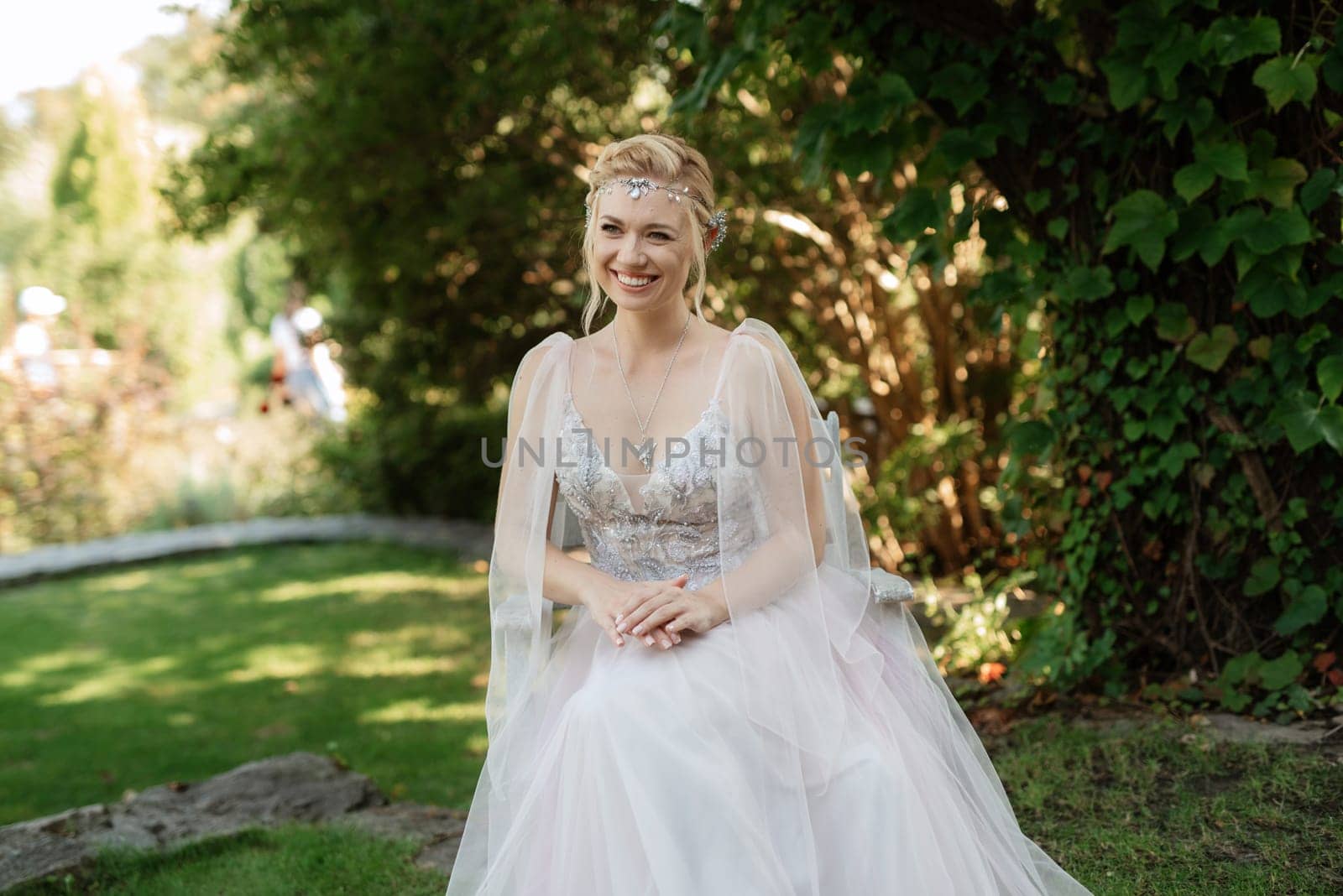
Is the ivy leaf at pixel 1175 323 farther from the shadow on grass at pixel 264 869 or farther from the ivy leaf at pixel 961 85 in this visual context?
the shadow on grass at pixel 264 869

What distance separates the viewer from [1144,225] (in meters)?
3.34

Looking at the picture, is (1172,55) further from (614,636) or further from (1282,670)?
(614,636)

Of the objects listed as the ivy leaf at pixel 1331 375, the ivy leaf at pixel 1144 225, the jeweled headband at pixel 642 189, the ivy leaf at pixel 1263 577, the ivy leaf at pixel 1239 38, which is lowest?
the ivy leaf at pixel 1263 577

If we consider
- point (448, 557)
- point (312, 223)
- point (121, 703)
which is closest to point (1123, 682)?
point (121, 703)

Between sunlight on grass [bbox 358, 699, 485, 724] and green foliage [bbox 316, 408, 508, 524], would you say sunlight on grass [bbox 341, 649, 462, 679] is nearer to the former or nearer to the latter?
sunlight on grass [bbox 358, 699, 485, 724]

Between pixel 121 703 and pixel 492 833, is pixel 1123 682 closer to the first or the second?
pixel 492 833

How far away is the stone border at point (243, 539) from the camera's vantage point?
9320 mm

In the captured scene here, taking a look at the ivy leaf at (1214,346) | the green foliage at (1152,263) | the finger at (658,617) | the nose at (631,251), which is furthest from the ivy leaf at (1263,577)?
the nose at (631,251)

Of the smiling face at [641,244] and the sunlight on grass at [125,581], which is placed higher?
the smiling face at [641,244]

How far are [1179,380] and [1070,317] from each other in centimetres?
42

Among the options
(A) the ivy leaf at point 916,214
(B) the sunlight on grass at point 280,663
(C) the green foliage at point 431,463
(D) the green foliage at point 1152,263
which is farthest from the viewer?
(C) the green foliage at point 431,463

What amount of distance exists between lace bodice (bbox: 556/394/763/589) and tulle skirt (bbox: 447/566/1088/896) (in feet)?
0.77

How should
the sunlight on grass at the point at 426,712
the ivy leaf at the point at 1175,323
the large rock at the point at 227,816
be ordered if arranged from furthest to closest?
the sunlight on grass at the point at 426,712
the ivy leaf at the point at 1175,323
the large rock at the point at 227,816

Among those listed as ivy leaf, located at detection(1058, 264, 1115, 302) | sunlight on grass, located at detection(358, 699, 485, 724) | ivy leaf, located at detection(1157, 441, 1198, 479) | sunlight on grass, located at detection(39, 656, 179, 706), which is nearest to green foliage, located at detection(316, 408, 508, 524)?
sunlight on grass, located at detection(39, 656, 179, 706)
